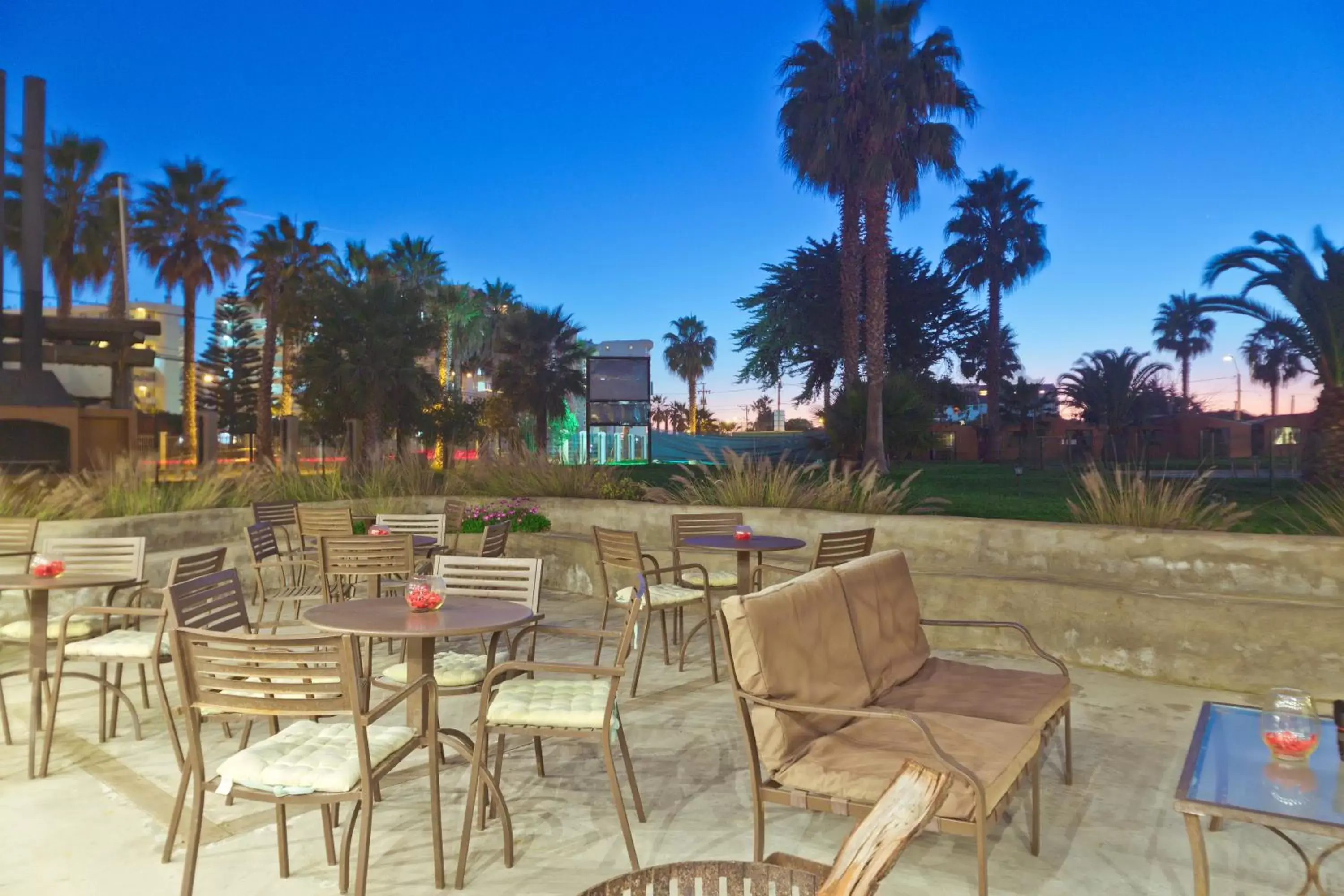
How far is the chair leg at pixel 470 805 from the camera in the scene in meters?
2.74

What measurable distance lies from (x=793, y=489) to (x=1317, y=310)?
6315mm

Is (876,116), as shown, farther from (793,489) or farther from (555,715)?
(555,715)

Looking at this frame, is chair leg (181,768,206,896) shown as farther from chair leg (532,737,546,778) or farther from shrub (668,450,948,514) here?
shrub (668,450,948,514)

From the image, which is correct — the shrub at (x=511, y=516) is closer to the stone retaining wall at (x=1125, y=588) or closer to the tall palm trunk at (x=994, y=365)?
the stone retaining wall at (x=1125, y=588)

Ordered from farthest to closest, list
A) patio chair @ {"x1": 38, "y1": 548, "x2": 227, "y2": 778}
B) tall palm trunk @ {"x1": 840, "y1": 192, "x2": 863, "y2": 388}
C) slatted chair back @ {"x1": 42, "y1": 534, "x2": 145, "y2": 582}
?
tall palm trunk @ {"x1": 840, "y1": 192, "x2": 863, "y2": 388}, slatted chair back @ {"x1": 42, "y1": 534, "x2": 145, "y2": 582}, patio chair @ {"x1": 38, "y1": 548, "x2": 227, "y2": 778}

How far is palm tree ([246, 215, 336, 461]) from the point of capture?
27578 mm

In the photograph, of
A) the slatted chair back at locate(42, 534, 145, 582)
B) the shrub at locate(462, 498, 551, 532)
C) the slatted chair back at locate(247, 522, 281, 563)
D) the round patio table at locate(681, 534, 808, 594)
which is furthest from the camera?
the shrub at locate(462, 498, 551, 532)

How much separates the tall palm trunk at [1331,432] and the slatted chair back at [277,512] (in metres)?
9.71

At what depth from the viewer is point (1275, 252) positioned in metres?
10.3

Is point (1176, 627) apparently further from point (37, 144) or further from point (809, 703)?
point (37, 144)

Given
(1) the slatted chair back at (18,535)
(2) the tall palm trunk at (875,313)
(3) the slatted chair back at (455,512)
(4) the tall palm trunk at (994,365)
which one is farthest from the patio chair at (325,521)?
(4) the tall palm trunk at (994,365)

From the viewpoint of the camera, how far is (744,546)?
18.4ft

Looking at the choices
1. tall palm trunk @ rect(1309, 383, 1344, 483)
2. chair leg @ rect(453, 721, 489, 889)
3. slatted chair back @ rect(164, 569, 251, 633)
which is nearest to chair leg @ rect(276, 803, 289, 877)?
chair leg @ rect(453, 721, 489, 889)

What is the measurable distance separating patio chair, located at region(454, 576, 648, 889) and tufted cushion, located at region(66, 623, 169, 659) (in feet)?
5.59
